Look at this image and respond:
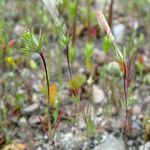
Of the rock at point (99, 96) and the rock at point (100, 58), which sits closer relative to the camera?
the rock at point (99, 96)

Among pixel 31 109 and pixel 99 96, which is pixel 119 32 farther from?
pixel 31 109

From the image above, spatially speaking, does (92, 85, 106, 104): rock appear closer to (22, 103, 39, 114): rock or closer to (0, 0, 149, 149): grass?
(0, 0, 149, 149): grass

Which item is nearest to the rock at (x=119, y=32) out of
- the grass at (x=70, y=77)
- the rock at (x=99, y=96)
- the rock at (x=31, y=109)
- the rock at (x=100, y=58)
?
the grass at (x=70, y=77)

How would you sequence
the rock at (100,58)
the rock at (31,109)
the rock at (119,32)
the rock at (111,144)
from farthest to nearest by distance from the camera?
1. the rock at (119,32)
2. the rock at (100,58)
3. the rock at (31,109)
4. the rock at (111,144)

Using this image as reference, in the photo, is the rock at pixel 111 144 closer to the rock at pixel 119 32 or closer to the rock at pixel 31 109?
the rock at pixel 31 109

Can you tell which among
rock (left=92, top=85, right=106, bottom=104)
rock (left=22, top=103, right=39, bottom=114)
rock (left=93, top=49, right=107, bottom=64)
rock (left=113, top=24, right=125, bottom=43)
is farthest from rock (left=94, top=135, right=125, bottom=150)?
rock (left=113, top=24, right=125, bottom=43)

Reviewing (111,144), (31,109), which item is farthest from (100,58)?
(111,144)

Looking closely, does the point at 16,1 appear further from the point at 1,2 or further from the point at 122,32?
the point at 122,32
